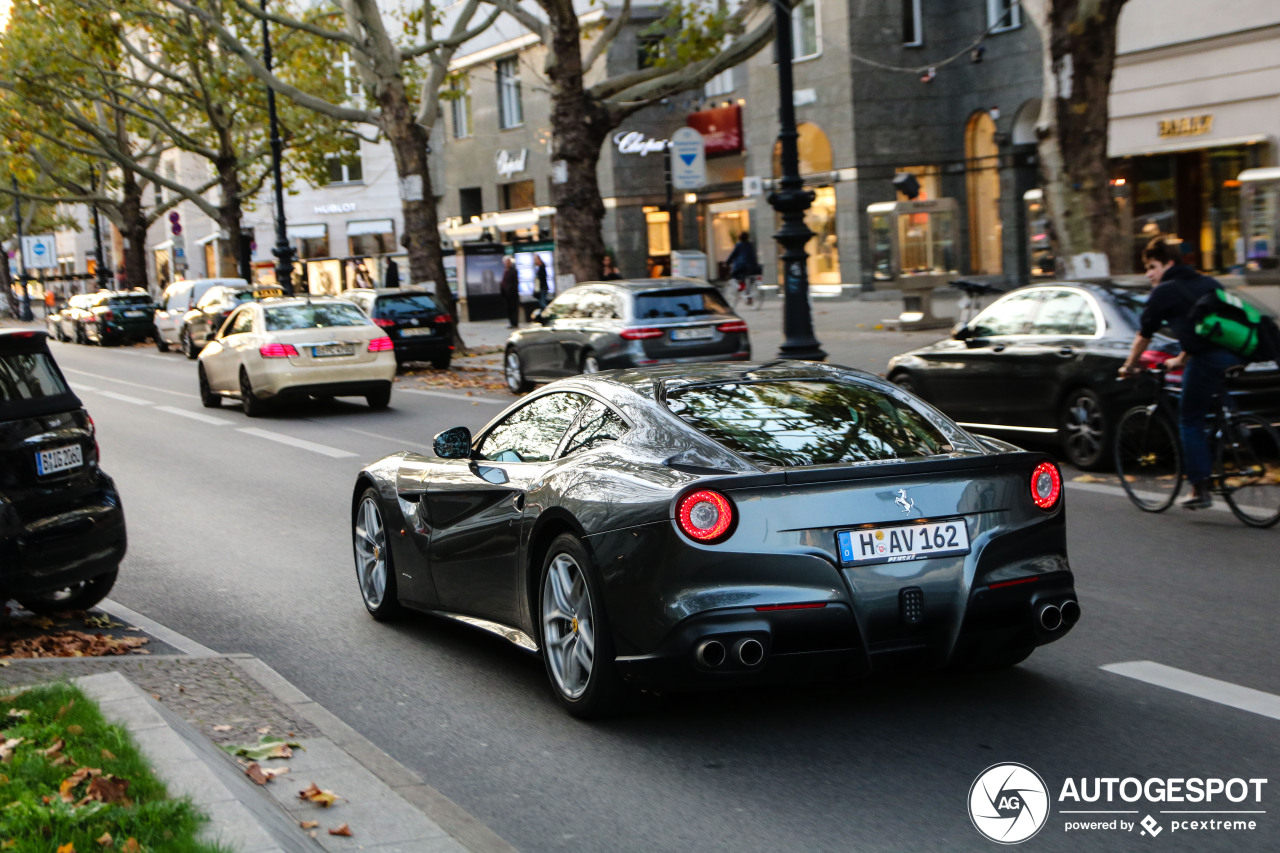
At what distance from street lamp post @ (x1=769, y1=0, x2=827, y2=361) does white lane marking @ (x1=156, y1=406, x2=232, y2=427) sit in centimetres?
706

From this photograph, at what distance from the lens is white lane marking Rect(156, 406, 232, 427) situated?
1905 cm

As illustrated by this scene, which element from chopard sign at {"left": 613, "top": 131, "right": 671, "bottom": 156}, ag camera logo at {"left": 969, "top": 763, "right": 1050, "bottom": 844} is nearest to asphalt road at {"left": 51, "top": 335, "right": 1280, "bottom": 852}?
ag camera logo at {"left": 969, "top": 763, "right": 1050, "bottom": 844}

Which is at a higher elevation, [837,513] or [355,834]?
[837,513]

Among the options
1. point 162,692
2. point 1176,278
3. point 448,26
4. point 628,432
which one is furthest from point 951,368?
point 448,26

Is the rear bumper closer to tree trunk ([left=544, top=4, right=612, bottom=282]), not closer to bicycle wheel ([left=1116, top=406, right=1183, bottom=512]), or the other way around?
bicycle wheel ([left=1116, top=406, right=1183, bottom=512])

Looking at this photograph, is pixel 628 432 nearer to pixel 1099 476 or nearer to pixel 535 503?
pixel 535 503

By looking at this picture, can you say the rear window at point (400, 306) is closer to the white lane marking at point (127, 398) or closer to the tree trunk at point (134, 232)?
the white lane marking at point (127, 398)

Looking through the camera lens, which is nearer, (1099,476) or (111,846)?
(111,846)

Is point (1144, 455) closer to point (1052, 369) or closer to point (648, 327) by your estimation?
point (1052, 369)

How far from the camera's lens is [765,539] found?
5062 mm

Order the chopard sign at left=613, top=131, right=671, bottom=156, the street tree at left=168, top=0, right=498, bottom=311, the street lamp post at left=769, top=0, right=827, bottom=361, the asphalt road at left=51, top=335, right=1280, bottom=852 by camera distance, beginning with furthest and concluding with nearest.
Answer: the chopard sign at left=613, top=131, right=671, bottom=156
the street tree at left=168, top=0, right=498, bottom=311
the street lamp post at left=769, top=0, right=827, bottom=361
the asphalt road at left=51, top=335, right=1280, bottom=852

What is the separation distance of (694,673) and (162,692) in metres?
2.18

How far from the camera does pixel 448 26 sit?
53875 millimetres

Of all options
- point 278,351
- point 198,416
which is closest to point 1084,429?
point 278,351
